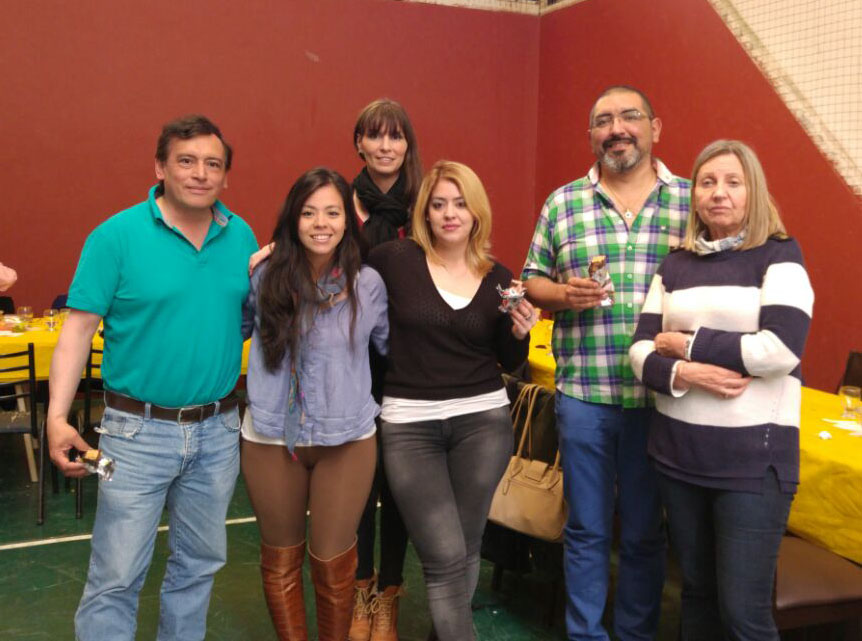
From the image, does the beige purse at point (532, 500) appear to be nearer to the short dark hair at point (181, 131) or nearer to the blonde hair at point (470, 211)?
the blonde hair at point (470, 211)

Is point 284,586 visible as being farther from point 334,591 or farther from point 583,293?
point 583,293

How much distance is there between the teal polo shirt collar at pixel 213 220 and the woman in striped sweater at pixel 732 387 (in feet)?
4.15

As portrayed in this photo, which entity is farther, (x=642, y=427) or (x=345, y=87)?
(x=345, y=87)

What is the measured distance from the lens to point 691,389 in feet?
7.00

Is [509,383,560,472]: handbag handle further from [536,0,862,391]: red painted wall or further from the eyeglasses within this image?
[536,0,862,391]: red painted wall

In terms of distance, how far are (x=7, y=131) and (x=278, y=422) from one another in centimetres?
513

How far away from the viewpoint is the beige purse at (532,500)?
280cm

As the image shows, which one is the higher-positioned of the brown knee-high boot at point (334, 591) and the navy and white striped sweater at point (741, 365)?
the navy and white striped sweater at point (741, 365)

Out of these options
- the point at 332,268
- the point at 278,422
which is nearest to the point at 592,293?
the point at 332,268

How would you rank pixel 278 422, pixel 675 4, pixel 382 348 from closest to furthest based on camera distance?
pixel 278 422 → pixel 382 348 → pixel 675 4

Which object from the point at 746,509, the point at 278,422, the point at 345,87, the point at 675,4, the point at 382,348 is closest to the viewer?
the point at 746,509

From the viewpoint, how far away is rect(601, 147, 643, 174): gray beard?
2.55 m

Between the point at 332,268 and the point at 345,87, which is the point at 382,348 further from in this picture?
the point at 345,87

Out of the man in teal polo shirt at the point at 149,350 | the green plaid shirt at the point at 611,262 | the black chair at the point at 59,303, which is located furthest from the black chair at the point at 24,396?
the green plaid shirt at the point at 611,262
